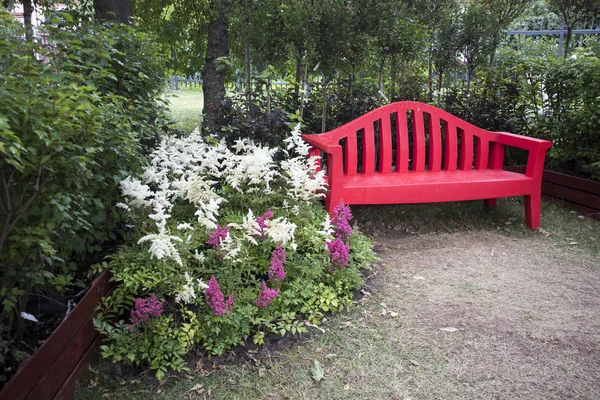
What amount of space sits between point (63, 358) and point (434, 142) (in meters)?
4.10

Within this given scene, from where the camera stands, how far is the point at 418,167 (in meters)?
5.49

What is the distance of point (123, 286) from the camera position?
10.2ft

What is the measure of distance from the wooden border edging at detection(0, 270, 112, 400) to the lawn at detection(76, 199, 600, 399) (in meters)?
0.13

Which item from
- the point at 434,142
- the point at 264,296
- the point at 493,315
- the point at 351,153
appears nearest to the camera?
the point at 264,296

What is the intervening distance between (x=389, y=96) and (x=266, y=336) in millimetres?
4464

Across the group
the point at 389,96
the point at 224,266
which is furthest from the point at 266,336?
the point at 389,96

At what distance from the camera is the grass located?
11.0 m

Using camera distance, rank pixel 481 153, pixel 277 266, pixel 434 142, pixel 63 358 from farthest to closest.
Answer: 1. pixel 481 153
2. pixel 434 142
3. pixel 277 266
4. pixel 63 358

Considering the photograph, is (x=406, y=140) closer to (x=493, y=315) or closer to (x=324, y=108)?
(x=324, y=108)

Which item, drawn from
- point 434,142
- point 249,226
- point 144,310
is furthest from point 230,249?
point 434,142

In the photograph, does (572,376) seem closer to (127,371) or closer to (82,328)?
(127,371)

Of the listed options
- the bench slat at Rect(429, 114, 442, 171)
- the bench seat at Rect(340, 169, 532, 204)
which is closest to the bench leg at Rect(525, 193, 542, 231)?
the bench seat at Rect(340, 169, 532, 204)

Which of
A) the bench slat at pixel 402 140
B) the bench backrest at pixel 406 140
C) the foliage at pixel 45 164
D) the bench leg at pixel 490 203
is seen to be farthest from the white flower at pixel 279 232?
the bench leg at pixel 490 203

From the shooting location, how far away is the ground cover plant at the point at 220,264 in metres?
2.95
